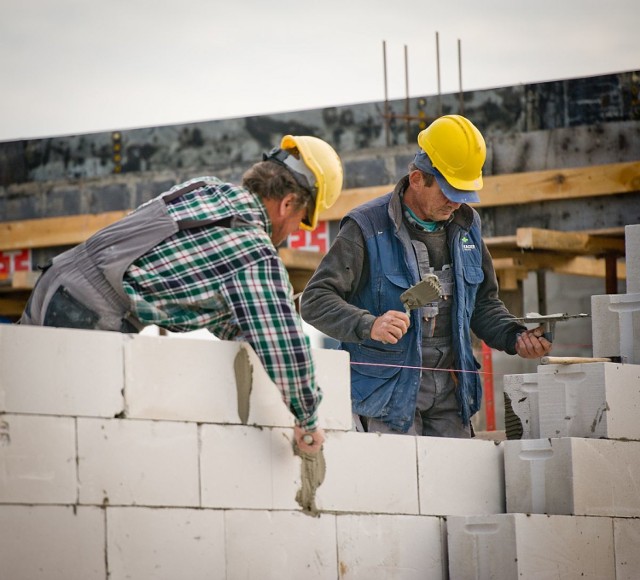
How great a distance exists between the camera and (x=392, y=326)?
594cm

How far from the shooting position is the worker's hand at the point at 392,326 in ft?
19.5

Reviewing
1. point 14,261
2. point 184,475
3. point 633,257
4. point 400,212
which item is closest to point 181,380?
point 184,475

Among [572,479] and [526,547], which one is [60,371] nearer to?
[526,547]

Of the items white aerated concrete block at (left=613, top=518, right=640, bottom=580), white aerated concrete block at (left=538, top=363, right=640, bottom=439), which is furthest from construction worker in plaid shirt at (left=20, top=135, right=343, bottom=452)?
white aerated concrete block at (left=613, top=518, right=640, bottom=580)

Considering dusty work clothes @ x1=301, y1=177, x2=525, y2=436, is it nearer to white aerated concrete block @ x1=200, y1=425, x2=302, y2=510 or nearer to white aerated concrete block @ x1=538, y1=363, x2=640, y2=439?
white aerated concrete block @ x1=538, y1=363, x2=640, y2=439

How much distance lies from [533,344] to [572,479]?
683 millimetres

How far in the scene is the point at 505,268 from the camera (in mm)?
12258

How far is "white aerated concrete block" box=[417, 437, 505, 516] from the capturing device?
6.31 meters

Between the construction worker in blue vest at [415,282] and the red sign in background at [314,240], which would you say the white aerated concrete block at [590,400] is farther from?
the red sign in background at [314,240]

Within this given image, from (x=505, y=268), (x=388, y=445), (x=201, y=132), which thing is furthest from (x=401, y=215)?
(x=201, y=132)

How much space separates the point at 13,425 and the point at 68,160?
10.9 m

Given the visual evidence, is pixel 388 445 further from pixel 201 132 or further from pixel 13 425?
pixel 201 132

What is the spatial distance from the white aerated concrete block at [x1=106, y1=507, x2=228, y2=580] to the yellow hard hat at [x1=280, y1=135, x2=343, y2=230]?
126cm

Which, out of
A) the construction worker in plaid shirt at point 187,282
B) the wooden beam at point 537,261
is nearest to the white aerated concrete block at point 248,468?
the construction worker in plaid shirt at point 187,282
